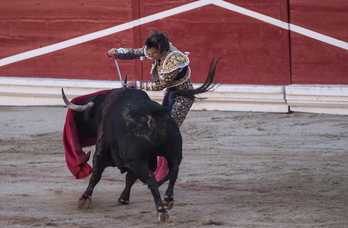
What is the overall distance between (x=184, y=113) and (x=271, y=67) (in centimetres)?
336

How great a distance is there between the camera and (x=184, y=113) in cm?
535

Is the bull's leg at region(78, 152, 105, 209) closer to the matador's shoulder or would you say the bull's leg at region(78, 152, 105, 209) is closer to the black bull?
the black bull

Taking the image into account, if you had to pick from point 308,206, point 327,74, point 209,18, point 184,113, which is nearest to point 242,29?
point 209,18

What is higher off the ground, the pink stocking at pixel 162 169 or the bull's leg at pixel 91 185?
the bull's leg at pixel 91 185

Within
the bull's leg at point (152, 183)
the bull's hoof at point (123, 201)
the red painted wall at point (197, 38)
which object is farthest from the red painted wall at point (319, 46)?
the bull's leg at point (152, 183)

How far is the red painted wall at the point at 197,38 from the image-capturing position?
8.28 metres

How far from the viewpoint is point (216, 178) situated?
601 centimetres

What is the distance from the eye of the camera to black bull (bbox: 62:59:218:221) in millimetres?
4602

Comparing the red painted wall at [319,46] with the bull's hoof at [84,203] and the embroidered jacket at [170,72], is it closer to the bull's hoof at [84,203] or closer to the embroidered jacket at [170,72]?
the embroidered jacket at [170,72]

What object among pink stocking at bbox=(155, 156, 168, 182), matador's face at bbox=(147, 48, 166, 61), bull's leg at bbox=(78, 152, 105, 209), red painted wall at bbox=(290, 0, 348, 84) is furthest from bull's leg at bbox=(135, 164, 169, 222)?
red painted wall at bbox=(290, 0, 348, 84)

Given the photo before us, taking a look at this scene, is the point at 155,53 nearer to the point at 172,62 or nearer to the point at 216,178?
the point at 172,62

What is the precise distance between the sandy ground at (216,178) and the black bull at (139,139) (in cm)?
21

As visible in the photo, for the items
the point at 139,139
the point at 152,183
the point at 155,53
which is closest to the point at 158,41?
the point at 155,53

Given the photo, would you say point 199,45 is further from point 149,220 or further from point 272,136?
point 149,220
